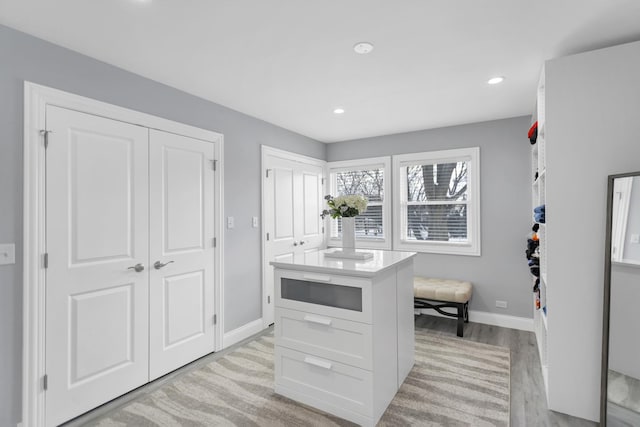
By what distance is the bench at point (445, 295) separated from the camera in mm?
3490

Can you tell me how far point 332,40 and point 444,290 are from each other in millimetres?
2842

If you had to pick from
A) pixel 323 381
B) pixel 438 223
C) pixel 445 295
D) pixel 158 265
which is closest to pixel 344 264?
pixel 323 381

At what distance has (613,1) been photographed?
1.69 m

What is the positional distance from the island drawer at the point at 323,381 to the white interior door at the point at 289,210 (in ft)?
4.96

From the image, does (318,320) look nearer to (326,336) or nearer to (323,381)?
(326,336)

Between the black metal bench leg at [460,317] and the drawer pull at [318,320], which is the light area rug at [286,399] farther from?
the drawer pull at [318,320]

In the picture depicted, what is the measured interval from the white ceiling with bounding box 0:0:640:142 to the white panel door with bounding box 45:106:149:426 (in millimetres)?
585

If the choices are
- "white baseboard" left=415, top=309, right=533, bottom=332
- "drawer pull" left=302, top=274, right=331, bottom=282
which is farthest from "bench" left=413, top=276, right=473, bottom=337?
"drawer pull" left=302, top=274, right=331, bottom=282

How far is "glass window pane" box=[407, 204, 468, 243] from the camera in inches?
163

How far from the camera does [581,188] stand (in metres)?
2.06

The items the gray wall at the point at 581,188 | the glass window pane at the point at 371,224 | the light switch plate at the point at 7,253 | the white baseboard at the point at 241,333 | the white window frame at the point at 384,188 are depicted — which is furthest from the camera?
the glass window pane at the point at 371,224

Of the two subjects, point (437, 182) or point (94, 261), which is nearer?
point (94, 261)

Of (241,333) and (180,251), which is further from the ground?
(180,251)

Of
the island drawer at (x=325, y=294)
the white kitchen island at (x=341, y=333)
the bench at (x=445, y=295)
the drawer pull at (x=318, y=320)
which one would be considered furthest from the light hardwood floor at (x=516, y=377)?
the drawer pull at (x=318, y=320)
